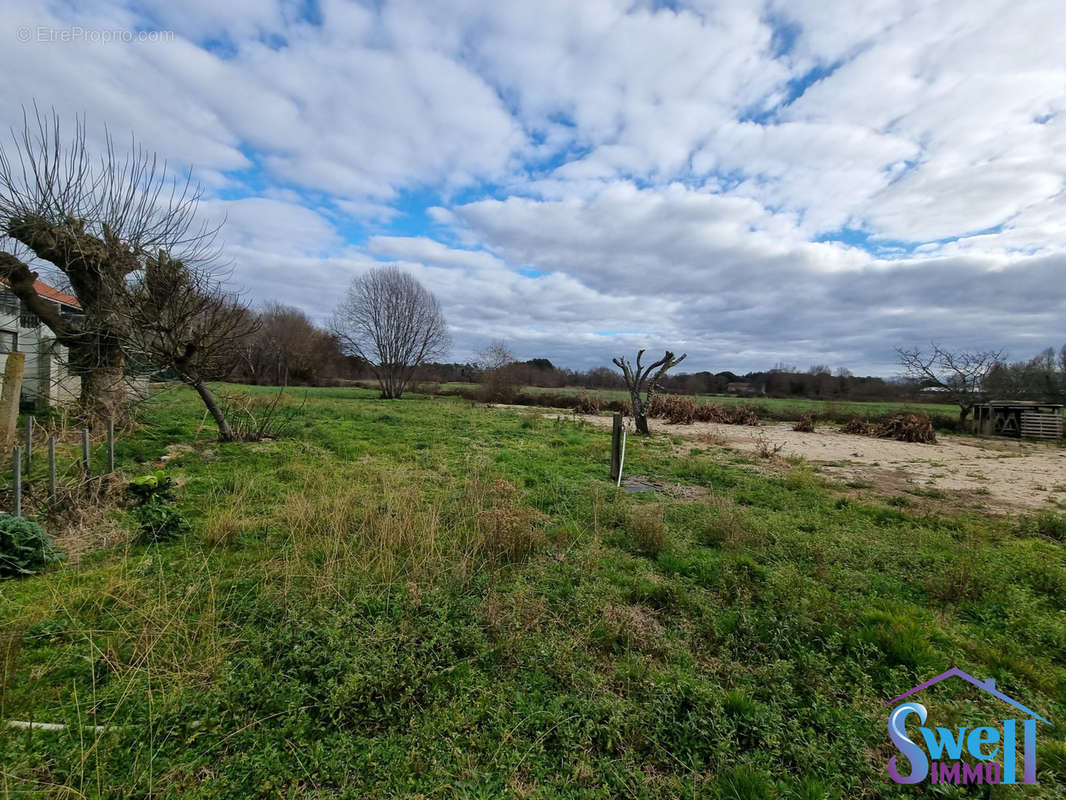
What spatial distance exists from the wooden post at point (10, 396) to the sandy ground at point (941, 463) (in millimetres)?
15646

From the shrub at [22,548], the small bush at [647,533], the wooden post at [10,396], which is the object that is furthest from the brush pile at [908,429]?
the wooden post at [10,396]

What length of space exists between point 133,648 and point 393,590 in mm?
1609

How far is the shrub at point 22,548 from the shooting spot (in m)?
3.47

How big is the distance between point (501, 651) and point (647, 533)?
255 centimetres

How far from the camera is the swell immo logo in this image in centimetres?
204

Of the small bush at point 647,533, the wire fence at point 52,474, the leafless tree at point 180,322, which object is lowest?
the small bush at point 647,533

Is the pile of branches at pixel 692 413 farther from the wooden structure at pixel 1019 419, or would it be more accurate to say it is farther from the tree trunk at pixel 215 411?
the tree trunk at pixel 215 411

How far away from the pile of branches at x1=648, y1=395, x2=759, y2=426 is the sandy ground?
5.83 feet

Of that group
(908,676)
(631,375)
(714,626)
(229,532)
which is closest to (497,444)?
(631,375)

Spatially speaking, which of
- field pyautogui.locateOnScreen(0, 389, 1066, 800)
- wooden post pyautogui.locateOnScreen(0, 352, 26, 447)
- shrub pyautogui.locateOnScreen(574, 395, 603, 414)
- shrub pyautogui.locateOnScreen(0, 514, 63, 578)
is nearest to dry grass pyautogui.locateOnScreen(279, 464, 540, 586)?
field pyautogui.locateOnScreen(0, 389, 1066, 800)

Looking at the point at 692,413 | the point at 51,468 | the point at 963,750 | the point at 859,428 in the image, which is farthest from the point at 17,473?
the point at 859,428

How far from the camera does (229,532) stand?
14.5 feet

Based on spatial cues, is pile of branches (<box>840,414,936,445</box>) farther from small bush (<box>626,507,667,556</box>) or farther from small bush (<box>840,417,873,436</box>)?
small bush (<box>626,507,667,556</box>)

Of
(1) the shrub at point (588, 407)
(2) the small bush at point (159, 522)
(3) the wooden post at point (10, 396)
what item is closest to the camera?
(2) the small bush at point (159, 522)
